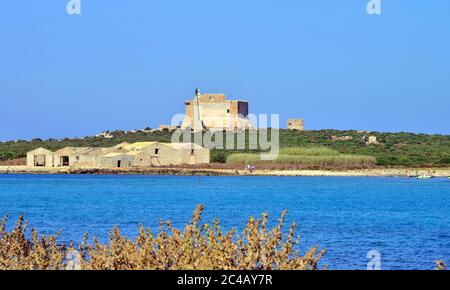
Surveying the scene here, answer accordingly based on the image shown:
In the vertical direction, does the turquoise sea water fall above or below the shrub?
below

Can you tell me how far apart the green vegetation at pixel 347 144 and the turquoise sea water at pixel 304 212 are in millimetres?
19335

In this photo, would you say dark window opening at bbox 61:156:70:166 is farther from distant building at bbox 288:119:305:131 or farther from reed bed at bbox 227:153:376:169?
distant building at bbox 288:119:305:131

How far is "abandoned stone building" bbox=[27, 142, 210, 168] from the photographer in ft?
226

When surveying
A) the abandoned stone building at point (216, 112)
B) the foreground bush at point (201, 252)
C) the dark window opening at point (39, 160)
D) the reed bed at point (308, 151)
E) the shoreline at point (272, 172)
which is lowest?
the shoreline at point (272, 172)

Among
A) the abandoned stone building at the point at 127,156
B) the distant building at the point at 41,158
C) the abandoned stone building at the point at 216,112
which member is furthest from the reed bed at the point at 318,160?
the distant building at the point at 41,158

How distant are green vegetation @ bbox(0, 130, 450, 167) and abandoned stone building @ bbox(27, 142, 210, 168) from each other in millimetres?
3971

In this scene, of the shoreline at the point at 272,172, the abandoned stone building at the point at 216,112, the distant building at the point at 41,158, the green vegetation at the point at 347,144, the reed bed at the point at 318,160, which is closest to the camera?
the shoreline at the point at 272,172

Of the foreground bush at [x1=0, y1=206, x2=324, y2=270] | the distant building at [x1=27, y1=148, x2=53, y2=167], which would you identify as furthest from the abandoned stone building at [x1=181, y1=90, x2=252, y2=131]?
the foreground bush at [x1=0, y1=206, x2=324, y2=270]

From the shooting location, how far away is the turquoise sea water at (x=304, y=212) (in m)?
18.7

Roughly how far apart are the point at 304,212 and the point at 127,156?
40.8 m

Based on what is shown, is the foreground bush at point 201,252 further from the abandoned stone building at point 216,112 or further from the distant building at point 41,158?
the abandoned stone building at point 216,112

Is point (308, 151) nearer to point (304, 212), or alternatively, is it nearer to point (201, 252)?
point (304, 212)
